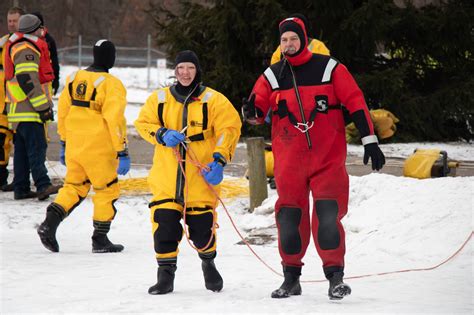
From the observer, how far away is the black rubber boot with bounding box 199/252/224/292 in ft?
21.0

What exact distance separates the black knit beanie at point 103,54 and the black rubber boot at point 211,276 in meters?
2.48

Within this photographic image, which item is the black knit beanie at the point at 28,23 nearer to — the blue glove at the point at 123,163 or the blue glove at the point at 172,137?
the blue glove at the point at 123,163

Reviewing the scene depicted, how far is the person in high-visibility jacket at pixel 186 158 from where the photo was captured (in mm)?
6246

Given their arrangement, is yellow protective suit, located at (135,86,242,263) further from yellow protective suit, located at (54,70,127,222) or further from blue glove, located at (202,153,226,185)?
yellow protective suit, located at (54,70,127,222)

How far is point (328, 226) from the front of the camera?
603cm

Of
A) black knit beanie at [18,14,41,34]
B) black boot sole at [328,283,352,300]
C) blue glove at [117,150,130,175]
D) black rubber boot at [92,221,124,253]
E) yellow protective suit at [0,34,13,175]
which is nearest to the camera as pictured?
black boot sole at [328,283,352,300]

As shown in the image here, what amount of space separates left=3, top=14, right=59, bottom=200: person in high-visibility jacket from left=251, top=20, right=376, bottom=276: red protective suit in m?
4.48

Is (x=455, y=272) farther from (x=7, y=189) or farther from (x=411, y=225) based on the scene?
(x=7, y=189)

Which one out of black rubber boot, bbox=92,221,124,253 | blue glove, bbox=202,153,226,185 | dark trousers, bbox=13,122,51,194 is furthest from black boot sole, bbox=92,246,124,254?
blue glove, bbox=202,153,226,185

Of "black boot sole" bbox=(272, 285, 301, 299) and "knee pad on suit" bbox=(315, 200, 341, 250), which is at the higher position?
"knee pad on suit" bbox=(315, 200, 341, 250)

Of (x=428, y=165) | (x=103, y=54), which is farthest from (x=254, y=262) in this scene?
(x=428, y=165)

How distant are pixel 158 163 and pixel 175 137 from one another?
1.08ft

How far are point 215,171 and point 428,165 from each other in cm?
584

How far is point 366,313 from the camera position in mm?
5457
